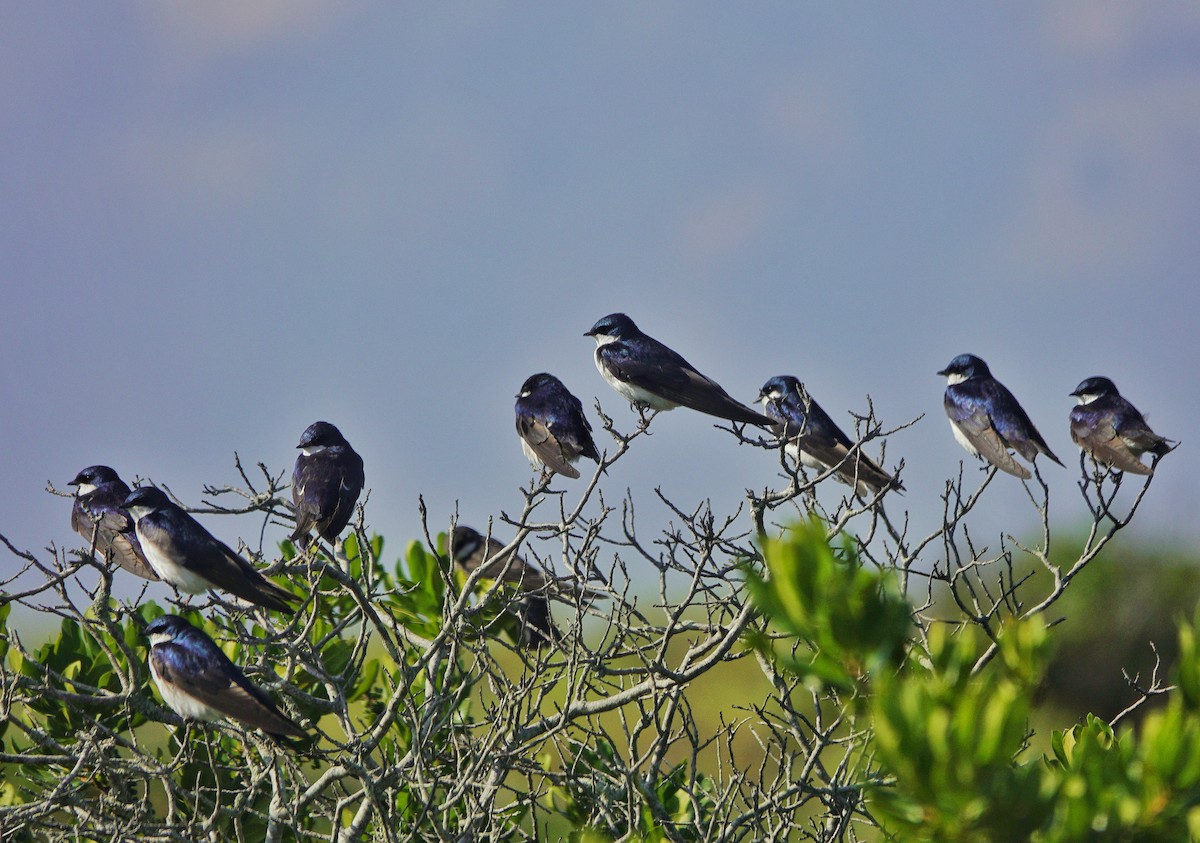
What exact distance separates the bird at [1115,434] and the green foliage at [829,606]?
22.5 ft

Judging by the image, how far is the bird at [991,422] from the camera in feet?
33.3

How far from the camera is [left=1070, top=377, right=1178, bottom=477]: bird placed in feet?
31.7

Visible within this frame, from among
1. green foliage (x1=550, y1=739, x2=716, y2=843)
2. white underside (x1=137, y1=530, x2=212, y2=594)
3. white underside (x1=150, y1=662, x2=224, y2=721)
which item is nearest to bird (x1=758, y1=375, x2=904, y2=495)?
green foliage (x1=550, y1=739, x2=716, y2=843)

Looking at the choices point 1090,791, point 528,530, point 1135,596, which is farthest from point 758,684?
point 1090,791

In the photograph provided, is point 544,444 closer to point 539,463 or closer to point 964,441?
point 539,463

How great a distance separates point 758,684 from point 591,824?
15535 mm

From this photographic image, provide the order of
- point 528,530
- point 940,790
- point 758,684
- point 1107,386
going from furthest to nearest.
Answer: point 758,684 < point 1107,386 < point 528,530 < point 940,790

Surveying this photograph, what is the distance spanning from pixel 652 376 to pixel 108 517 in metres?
4.25

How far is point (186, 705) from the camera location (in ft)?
23.7

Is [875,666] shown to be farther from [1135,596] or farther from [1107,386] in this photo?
[1135,596]

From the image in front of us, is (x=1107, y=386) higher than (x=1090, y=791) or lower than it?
higher

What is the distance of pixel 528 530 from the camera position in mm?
6840

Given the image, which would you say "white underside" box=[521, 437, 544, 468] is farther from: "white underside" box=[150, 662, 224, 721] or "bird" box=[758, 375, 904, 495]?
"white underside" box=[150, 662, 224, 721]

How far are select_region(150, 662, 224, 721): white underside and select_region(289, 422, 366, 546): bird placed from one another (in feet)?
3.65
